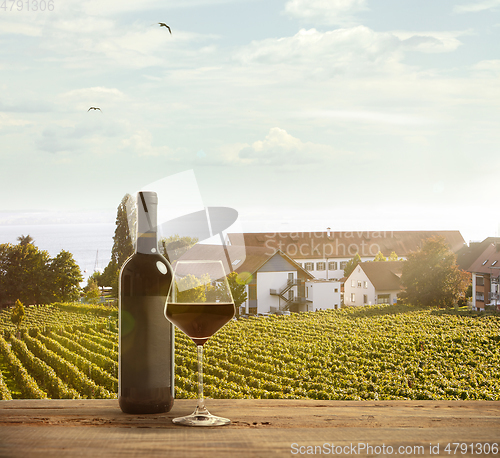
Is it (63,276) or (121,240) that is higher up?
(121,240)

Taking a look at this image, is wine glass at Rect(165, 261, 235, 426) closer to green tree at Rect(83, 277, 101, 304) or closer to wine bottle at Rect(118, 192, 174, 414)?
wine bottle at Rect(118, 192, 174, 414)

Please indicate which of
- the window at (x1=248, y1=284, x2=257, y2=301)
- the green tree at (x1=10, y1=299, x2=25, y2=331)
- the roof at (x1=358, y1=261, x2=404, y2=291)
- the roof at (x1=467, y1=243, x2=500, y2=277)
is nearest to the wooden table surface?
the green tree at (x1=10, y1=299, x2=25, y2=331)

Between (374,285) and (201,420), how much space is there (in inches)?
485

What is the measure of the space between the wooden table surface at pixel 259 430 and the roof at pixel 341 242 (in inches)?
403

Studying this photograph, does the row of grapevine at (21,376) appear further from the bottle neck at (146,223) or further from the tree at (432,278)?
the tree at (432,278)

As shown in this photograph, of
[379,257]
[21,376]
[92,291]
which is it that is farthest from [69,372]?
[379,257]

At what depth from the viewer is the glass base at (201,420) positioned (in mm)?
383

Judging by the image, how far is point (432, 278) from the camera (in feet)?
35.7

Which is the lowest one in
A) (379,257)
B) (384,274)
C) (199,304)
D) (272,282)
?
(272,282)

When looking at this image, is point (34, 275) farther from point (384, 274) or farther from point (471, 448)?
point (384, 274)

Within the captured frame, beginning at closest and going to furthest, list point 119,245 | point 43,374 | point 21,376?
1. point 119,245
2. point 21,376
3. point 43,374

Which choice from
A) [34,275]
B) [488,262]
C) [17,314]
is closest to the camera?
[34,275]

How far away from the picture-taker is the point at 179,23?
571cm

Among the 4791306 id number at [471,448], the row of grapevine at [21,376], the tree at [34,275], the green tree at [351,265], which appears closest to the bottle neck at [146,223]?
the 4791306 id number at [471,448]
